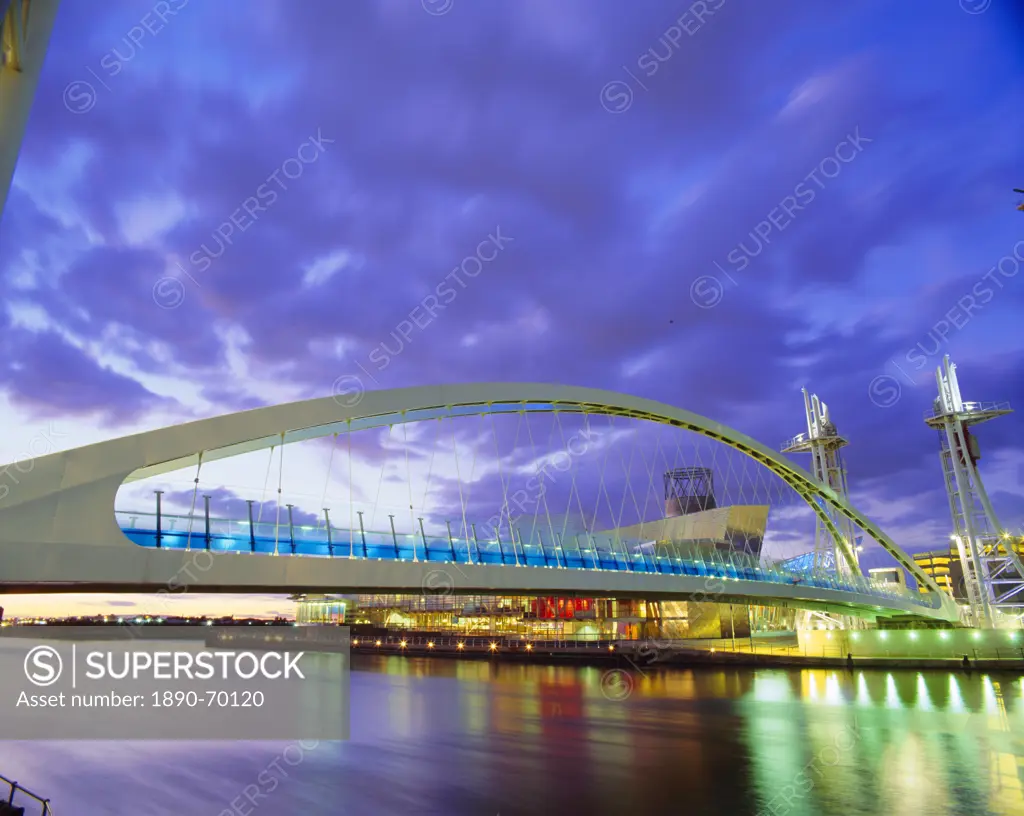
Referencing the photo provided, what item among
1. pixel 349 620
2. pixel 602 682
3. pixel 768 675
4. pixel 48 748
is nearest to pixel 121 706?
pixel 48 748

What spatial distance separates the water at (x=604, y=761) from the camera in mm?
15195

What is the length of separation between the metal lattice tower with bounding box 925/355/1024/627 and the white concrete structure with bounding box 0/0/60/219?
5292 cm

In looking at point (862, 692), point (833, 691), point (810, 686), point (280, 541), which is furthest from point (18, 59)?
point (810, 686)

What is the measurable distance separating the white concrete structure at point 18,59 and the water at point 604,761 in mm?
13722

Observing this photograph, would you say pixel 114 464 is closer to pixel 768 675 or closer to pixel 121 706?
pixel 121 706

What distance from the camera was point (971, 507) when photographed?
47312 millimetres

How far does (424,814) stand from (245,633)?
12652 cm

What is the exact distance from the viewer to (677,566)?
2600 centimetres

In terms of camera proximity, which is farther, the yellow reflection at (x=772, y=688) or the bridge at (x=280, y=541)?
the yellow reflection at (x=772, y=688)

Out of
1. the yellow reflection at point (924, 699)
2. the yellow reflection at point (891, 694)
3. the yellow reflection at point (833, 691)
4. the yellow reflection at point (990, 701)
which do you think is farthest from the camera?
the yellow reflection at point (833, 691)

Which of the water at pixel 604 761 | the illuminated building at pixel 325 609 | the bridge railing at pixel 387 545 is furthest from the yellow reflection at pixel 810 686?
the illuminated building at pixel 325 609

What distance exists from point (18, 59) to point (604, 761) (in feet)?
62.4
